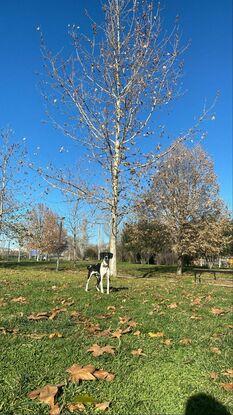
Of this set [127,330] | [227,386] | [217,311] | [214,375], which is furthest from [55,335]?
[217,311]

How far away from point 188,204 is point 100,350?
981 inches

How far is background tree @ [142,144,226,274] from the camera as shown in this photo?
94.0ft

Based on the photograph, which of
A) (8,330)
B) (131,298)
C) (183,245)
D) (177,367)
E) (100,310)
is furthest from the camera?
(183,245)

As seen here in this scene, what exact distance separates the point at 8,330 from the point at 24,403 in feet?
7.47

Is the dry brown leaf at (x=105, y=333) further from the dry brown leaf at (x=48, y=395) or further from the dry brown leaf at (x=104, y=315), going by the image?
the dry brown leaf at (x=48, y=395)

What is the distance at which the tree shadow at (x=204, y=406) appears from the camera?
11.8 ft

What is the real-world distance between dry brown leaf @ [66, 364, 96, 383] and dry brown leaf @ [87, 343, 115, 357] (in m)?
0.41

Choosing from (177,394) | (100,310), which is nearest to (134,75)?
(100,310)

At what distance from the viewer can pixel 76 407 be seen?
3605 mm

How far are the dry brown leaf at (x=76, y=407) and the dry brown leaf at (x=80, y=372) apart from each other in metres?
0.43

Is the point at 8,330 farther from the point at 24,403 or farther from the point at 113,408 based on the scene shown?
the point at 113,408

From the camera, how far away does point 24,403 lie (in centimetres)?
370

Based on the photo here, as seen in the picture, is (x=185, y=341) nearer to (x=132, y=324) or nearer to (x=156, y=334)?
(x=156, y=334)

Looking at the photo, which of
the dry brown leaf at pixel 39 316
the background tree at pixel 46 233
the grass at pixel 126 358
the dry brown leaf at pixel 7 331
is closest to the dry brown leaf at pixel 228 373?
the grass at pixel 126 358
